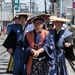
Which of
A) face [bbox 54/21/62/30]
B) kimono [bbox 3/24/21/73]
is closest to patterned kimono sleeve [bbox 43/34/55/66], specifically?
kimono [bbox 3/24/21/73]

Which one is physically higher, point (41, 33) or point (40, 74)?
point (41, 33)

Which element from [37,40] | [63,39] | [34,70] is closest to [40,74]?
[34,70]

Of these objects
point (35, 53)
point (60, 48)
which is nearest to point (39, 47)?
point (35, 53)

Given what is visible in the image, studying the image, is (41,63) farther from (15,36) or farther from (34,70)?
(15,36)

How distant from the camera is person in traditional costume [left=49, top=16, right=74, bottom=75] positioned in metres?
7.78

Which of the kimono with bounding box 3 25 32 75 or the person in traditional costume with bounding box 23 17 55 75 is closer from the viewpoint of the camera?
the person in traditional costume with bounding box 23 17 55 75

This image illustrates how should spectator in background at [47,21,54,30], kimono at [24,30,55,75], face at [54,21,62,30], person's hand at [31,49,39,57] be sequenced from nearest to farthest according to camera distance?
person's hand at [31,49,39,57], kimono at [24,30,55,75], face at [54,21,62,30], spectator in background at [47,21,54,30]

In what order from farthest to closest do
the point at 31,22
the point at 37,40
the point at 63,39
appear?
1. the point at 63,39
2. the point at 31,22
3. the point at 37,40

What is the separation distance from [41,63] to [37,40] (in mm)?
405

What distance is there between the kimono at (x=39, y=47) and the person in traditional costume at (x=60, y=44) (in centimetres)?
101

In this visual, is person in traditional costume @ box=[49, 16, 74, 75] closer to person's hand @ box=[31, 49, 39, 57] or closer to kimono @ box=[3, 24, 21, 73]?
kimono @ box=[3, 24, 21, 73]

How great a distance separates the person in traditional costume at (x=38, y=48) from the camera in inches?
260

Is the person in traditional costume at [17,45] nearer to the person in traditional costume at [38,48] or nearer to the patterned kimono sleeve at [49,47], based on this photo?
the person in traditional costume at [38,48]

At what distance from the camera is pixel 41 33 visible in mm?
6672
